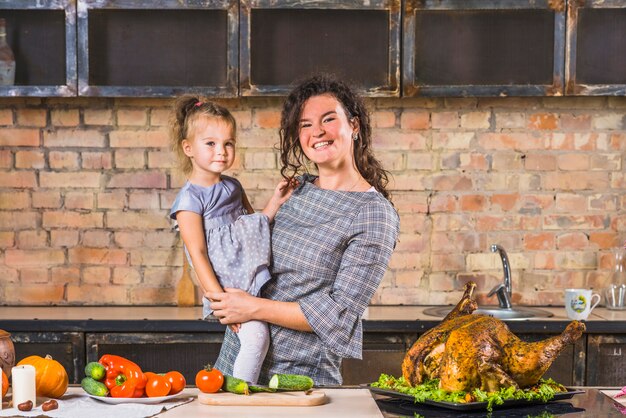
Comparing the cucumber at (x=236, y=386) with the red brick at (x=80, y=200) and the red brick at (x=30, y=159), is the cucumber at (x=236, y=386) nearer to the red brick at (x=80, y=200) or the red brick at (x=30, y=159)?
the red brick at (x=80, y=200)

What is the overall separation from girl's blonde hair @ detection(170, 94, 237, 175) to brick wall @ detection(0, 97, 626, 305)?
49.0 inches

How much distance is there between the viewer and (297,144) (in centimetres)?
275

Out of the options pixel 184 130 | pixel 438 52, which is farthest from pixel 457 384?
pixel 438 52

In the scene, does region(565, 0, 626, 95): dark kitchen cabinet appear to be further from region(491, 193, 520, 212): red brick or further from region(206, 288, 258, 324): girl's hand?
region(206, 288, 258, 324): girl's hand

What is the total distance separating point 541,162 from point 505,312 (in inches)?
29.9

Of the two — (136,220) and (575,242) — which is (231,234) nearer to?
(136,220)

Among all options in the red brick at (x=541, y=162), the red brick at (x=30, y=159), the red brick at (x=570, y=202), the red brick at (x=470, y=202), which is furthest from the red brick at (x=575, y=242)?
the red brick at (x=30, y=159)

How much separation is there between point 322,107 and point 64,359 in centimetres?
161

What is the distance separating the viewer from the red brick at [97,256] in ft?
13.5

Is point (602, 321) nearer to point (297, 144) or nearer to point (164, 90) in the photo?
point (297, 144)

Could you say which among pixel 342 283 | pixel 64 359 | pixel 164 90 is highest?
pixel 164 90

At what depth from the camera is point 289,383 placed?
A: 7.20 ft

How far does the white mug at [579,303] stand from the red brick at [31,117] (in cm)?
243

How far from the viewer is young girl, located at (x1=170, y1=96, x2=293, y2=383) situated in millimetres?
Answer: 2627
